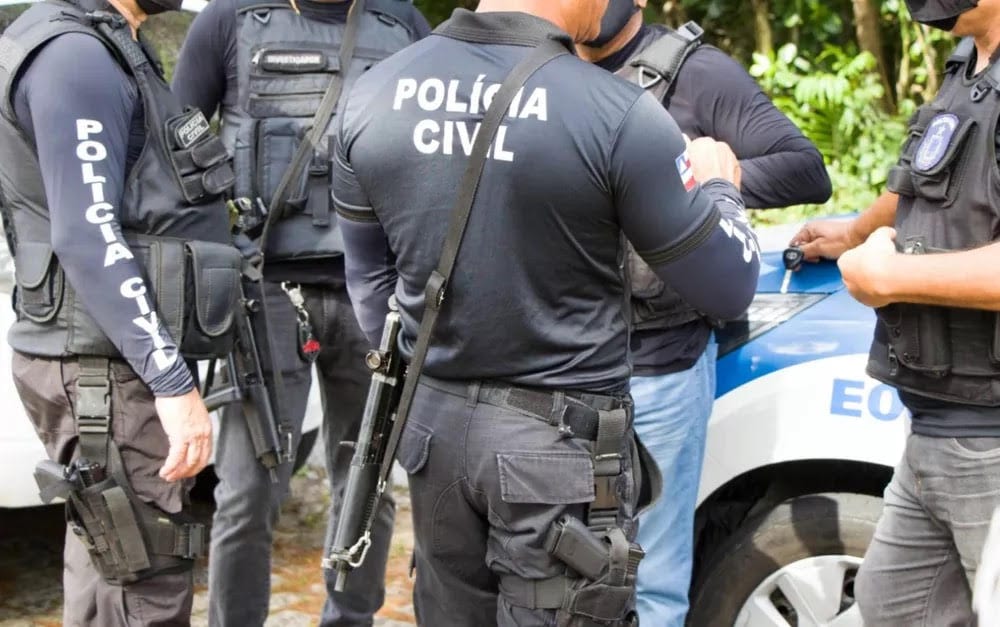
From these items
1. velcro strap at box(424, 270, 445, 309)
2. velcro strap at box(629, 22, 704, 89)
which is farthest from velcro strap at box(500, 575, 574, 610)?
velcro strap at box(629, 22, 704, 89)

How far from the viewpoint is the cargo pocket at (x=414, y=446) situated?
2465 millimetres

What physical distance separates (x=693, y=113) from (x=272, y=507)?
164 cm

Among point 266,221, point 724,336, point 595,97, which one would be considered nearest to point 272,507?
point 266,221

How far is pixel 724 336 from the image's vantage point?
330cm

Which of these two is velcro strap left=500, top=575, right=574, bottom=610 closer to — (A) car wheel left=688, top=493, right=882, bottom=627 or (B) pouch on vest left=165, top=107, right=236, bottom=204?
(A) car wheel left=688, top=493, right=882, bottom=627

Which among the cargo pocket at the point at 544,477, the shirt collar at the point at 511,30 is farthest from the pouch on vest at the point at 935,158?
the cargo pocket at the point at 544,477

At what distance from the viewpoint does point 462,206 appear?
2279mm

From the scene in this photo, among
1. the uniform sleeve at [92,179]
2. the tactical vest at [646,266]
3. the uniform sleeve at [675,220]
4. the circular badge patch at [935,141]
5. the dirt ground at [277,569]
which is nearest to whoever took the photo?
the uniform sleeve at [675,220]

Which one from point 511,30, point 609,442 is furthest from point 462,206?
point 609,442

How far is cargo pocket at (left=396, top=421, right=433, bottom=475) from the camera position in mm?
2465

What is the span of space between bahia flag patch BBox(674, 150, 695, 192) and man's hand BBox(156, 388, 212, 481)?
121cm

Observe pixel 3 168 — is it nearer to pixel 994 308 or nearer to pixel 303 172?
pixel 303 172

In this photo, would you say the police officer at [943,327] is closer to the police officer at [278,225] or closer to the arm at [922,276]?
the arm at [922,276]

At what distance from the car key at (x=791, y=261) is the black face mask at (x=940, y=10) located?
892 millimetres
